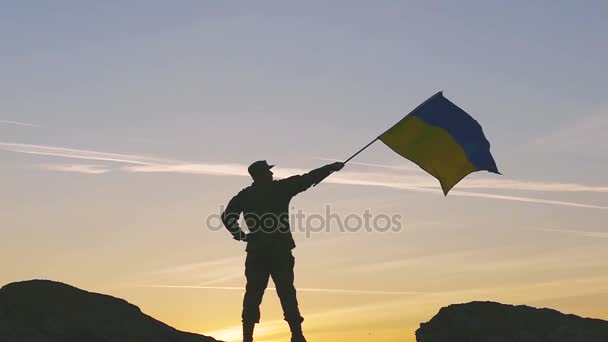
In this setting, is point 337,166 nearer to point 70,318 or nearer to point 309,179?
point 309,179

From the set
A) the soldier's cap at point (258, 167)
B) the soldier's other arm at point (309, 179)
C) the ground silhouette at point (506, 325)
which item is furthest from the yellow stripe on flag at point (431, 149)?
the ground silhouette at point (506, 325)

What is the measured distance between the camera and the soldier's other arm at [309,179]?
1255 cm

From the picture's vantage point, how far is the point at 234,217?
512 inches

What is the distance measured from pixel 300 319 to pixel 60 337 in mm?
3709

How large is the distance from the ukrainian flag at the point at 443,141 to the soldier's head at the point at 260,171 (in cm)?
238

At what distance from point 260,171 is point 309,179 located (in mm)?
858

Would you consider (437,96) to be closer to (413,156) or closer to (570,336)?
(413,156)

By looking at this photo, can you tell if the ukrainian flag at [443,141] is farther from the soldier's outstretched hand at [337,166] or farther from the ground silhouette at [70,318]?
the ground silhouette at [70,318]

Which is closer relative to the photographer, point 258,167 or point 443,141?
point 258,167

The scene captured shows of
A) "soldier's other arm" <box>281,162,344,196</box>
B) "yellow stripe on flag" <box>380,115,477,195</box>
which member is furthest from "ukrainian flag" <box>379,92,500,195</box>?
"soldier's other arm" <box>281,162,344,196</box>

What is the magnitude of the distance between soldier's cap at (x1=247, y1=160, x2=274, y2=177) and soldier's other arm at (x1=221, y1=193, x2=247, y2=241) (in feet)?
1.40

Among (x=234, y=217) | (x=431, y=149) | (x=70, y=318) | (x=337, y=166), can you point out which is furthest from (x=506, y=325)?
(x=70, y=318)

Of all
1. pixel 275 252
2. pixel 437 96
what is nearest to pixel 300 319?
pixel 275 252

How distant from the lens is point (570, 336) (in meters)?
14.7
